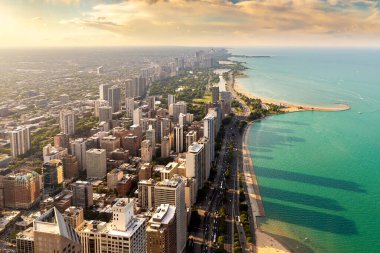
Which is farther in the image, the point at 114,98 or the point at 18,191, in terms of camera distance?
the point at 114,98

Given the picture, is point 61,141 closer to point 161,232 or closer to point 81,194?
point 81,194

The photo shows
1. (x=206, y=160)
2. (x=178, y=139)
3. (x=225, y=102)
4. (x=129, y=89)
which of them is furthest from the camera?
(x=129, y=89)

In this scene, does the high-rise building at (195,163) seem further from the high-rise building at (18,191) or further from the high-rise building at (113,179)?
the high-rise building at (18,191)

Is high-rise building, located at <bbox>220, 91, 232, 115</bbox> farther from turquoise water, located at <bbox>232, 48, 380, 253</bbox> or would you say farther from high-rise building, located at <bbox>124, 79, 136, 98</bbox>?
high-rise building, located at <bbox>124, 79, 136, 98</bbox>

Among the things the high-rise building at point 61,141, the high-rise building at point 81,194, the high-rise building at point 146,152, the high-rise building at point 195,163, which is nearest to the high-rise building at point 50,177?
the high-rise building at point 81,194

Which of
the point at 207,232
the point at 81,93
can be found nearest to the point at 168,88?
the point at 81,93

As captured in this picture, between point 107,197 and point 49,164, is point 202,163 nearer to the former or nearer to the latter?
point 107,197

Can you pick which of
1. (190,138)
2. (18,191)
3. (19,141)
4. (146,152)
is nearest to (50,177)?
(18,191)
